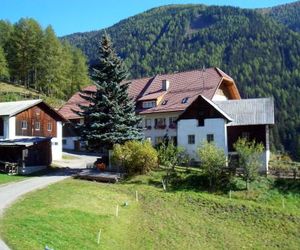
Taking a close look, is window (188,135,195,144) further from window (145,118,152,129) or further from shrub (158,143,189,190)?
window (145,118,152,129)

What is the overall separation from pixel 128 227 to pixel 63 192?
8.18 metres

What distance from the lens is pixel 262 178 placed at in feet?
145

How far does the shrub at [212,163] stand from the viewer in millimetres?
42719

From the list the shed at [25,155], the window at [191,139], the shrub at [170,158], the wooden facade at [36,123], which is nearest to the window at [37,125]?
the wooden facade at [36,123]

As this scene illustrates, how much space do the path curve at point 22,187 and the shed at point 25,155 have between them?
3.70 meters

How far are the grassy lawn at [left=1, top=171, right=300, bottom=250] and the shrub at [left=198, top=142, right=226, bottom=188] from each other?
1.64 meters

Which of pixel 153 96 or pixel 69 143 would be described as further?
pixel 69 143

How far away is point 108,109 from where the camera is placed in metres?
48.5

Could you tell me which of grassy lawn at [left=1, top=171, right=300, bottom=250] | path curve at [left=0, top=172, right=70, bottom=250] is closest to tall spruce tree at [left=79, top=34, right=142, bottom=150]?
path curve at [left=0, top=172, right=70, bottom=250]

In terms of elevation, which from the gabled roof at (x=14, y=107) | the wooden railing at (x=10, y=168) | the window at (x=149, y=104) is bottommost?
the wooden railing at (x=10, y=168)

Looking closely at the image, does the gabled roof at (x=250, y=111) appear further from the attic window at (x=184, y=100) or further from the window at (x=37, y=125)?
the window at (x=37, y=125)

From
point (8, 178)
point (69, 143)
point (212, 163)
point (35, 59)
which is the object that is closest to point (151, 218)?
point (212, 163)

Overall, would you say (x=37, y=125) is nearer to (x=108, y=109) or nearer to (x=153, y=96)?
(x=108, y=109)

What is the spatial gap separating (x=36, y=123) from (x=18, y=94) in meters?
33.1
